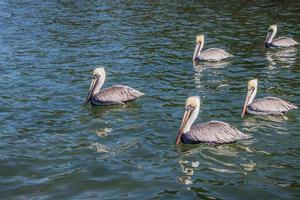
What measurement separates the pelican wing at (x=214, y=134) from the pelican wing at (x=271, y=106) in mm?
2064

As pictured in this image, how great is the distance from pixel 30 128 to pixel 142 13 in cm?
1910

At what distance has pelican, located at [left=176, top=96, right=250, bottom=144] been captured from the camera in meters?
12.8

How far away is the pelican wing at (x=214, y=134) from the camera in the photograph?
12.8 metres

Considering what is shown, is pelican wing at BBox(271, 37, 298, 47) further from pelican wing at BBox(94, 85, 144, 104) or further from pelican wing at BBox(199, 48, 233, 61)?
pelican wing at BBox(94, 85, 144, 104)

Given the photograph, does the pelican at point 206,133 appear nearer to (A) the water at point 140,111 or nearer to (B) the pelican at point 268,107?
(A) the water at point 140,111

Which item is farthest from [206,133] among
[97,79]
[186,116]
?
[97,79]

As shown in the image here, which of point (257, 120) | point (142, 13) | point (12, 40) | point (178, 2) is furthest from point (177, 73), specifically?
point (178, 2)

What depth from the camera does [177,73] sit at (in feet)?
64.0

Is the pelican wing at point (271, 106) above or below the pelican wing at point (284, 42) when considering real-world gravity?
below

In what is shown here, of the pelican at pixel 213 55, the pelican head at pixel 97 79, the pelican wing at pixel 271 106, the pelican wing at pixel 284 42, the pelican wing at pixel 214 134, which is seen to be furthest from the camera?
the pelican wing at pixel 284 42

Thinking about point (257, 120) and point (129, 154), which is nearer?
point (129, 154)

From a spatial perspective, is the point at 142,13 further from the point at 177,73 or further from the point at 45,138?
the point at 45,138

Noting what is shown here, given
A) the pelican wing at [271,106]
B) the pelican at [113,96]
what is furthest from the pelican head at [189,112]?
the pelican at [113,96]

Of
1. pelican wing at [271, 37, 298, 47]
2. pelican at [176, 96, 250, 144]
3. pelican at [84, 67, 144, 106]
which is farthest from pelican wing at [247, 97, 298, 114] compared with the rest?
pelican wing at [271, 37, 298, 47]
